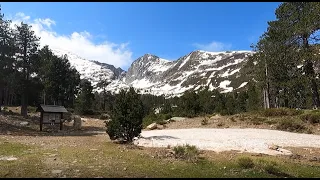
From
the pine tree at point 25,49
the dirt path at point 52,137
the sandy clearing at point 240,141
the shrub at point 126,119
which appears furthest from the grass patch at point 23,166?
the pine tree at point 25,49

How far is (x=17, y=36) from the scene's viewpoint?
42594mm

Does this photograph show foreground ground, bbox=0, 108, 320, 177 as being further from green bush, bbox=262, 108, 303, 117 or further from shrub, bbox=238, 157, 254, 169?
green bush, bbox=262, 108, 303, 117

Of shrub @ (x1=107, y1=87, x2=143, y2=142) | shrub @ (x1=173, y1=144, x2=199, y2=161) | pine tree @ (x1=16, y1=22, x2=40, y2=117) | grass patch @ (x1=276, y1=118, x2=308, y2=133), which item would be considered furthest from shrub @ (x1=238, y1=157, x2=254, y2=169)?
pine tree @ (x1=16, y1=22, x2=40, y2=117)

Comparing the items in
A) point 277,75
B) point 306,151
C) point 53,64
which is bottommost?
point 306,151

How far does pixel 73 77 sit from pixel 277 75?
57.0 m

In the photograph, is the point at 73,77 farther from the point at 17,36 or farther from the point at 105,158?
the point at 105,158

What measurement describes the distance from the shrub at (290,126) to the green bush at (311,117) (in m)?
1.54

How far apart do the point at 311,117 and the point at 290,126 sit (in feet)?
8.68

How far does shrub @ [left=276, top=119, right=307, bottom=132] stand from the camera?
908 inches

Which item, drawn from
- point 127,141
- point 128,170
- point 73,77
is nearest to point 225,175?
point 128,170

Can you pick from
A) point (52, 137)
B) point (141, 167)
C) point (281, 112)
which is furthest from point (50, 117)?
point (281, 112)

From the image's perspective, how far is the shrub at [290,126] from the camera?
75.7 feet

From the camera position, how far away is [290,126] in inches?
919

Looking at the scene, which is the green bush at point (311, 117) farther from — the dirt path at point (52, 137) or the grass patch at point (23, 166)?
the grass patch at point (23, 166)
